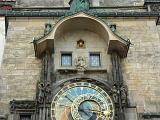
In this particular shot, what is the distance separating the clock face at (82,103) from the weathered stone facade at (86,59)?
1.10ft

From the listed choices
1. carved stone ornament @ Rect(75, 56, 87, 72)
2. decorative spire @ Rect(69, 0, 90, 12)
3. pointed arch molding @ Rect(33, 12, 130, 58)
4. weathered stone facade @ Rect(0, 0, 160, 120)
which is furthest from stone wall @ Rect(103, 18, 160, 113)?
carved stone ornament @ Rect(75, 56, 87, 72)

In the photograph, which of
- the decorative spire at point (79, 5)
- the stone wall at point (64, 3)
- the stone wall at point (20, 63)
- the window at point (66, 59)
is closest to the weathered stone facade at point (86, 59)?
the stone wall at point (20, 63)

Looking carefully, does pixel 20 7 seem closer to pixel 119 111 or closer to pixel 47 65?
pixel 47 65

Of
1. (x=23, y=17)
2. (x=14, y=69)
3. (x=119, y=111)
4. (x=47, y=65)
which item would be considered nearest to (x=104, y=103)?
(x=119, y=111)

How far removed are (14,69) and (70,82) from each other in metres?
1.70

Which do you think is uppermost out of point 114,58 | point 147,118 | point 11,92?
point 114,58

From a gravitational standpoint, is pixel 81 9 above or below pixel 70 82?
above

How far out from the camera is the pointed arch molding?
12.1 m

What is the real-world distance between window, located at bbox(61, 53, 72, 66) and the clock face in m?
0.94

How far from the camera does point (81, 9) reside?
13.5m

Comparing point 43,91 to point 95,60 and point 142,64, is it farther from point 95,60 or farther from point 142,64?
point 142,64

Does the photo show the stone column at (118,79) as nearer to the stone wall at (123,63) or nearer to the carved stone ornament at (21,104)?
the stone wall at (123,63)

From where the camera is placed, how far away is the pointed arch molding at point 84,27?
39.7 feet

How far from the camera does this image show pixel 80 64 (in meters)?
12.2
